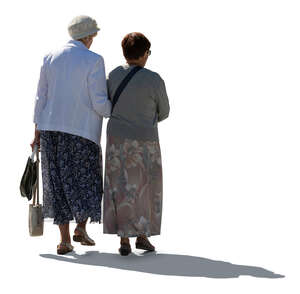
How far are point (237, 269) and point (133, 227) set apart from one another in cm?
110

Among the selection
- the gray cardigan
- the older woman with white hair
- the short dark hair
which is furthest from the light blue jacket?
the short dark hair

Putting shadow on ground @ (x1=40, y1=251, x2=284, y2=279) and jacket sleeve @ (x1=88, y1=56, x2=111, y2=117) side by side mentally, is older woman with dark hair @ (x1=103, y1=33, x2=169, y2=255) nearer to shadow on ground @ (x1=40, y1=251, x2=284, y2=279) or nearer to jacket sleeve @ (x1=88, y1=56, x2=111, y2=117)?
jacket sleeve @ (x1=88, y1=56, x2=111, y2=117)

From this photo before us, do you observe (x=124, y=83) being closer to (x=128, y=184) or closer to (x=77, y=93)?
(x=77, y=93)

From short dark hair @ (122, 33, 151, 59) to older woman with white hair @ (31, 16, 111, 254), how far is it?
0.29 m

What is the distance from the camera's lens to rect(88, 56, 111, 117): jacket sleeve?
7.95 meters

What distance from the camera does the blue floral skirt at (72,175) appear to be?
26.6 feet

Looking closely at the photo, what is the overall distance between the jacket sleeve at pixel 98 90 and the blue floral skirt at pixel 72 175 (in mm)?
376

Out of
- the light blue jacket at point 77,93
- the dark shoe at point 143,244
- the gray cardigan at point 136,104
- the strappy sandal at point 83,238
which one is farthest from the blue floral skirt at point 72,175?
the dark shoe at point 143,244

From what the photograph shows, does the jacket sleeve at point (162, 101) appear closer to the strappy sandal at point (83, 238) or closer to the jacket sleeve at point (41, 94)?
the jacket sleeve at point (41, 94)

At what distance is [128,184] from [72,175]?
60 cm

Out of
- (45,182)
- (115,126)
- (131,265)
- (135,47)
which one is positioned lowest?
(131,265)

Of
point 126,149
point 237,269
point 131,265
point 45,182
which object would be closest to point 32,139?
point 45,182

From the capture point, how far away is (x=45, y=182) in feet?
27.1

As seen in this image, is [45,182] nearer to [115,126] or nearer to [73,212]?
[73,212]
